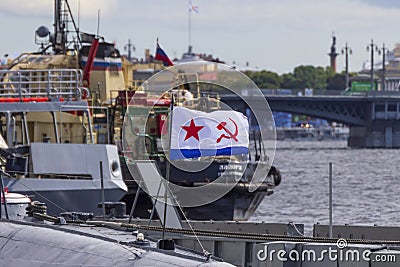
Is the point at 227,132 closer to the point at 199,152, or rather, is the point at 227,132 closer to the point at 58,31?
the point at 199,152

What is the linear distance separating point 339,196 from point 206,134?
48.9 metres

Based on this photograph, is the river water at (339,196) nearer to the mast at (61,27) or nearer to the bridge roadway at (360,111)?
the mast at (61,27)

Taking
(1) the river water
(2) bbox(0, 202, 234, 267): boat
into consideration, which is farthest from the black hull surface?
(2) bbox(0, 202, 234, 267): boat

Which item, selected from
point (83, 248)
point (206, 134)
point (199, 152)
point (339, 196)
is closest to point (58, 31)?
point (339, 196)

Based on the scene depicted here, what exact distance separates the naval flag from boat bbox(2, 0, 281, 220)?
991cm

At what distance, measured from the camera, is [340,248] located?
1880 cm

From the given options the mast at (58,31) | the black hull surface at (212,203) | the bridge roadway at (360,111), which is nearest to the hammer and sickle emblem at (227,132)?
the black hull surface at (212,203)

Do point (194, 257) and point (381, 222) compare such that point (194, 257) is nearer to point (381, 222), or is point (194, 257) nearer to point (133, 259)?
point (133, 259)

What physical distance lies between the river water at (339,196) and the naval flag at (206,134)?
68.6 feet

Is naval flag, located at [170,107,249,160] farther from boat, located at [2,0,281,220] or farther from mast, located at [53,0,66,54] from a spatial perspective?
mast, located at [53,0,66,54]

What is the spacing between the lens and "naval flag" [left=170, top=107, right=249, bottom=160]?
19.4 metres

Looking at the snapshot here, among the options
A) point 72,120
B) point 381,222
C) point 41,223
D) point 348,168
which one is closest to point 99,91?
point 72,120

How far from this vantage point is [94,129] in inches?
1797

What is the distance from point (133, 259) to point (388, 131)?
514 feet
